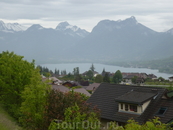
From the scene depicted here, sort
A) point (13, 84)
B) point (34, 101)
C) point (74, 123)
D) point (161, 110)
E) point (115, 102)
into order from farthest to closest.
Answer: point (13, 84) < point (115, 102) < point (34, 101) < point (161, 110) < point (74, 123)

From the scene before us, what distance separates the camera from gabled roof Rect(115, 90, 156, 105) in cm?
1845

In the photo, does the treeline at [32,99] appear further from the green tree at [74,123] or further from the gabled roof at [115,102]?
the gabled roof at [115,102]

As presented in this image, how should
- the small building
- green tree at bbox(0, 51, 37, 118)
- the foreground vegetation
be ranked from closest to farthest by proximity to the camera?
the foreground vegetation < the small building < green tree at bbox(0, 51, 37, 118)

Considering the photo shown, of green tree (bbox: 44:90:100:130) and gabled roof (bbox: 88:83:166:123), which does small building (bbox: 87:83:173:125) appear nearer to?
gabled roof (bbox: 88:83:166:123)

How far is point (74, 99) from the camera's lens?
14805 mm

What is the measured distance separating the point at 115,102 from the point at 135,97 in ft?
7.25

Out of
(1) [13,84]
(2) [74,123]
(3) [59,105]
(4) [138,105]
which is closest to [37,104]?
(3) [59,105]

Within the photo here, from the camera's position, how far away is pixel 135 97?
63.1ft

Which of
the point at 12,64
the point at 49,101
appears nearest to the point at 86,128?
the point at 49,101

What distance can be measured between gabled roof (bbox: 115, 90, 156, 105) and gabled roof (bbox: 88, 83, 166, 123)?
2.03 ft

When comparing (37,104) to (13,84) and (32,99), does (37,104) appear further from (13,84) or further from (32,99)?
(13,84)

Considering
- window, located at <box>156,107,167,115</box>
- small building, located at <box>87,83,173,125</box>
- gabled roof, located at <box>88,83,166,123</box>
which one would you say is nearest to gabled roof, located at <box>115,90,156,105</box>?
small building, located at <box>87,83,173,125</box>

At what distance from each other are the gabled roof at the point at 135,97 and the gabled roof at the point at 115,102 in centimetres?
62

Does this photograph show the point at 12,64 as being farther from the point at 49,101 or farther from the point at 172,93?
the point at 172,93
